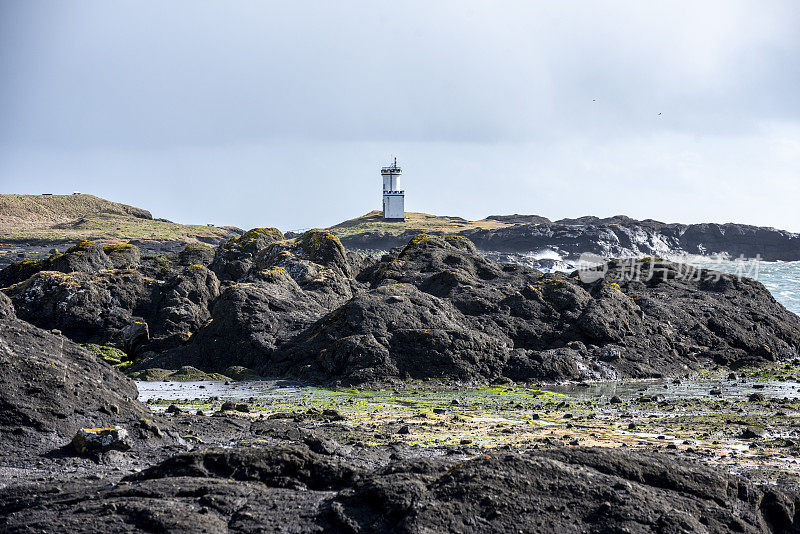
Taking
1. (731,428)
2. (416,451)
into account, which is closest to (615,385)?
(731,428)

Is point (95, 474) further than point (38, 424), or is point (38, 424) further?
point (38, 424)

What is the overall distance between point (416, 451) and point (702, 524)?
17.7ft

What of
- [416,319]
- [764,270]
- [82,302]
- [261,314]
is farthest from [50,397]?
[764,270]

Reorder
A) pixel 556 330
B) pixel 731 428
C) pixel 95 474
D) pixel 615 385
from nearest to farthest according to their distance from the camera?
pixel 95 474 → pixel 731 428 → pixel 615 385 → pixel 556 330

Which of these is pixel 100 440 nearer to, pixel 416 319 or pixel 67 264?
pixel 416 319

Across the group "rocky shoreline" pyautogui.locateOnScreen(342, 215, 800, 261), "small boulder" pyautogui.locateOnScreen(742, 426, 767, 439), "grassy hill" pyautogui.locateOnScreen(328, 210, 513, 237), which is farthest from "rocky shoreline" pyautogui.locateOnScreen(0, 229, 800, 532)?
"grassy hill" pyautogui.locateOnScreen(328, 210, 513, 237)

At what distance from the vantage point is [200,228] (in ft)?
497

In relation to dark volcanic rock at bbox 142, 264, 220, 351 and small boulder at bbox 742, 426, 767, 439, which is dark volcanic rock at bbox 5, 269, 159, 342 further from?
small boulder at bbox 742, 426, 767, 439

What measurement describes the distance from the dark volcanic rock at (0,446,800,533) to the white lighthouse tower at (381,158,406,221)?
137022 mm

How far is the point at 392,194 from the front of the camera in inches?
5955

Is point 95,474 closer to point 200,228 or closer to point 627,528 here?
point 627,528

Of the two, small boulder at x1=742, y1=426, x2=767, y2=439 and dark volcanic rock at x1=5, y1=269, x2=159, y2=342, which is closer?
small boulder at x1=742, y1=426, x2=767, y2=439

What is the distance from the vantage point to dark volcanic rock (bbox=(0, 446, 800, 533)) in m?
7.78

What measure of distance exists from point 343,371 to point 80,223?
451 ft
